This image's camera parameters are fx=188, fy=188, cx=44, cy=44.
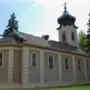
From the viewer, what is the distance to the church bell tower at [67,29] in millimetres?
31578

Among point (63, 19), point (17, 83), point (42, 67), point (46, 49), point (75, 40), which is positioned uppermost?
point (63, 19)

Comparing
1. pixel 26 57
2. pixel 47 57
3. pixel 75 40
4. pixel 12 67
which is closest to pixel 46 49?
pixel 47 57

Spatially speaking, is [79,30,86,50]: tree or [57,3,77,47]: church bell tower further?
[79,30,86,50]: tree

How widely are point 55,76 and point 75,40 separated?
37.6ft

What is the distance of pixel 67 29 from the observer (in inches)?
1240

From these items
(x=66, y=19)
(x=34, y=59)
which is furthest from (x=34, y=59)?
(x=66, y=19)

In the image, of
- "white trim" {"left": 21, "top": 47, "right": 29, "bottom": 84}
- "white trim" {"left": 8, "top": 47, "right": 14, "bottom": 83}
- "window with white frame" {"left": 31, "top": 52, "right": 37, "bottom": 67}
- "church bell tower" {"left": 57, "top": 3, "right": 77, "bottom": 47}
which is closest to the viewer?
"white trim" {"left": 8, "top": 47, "right": 14, "bottom": 83}

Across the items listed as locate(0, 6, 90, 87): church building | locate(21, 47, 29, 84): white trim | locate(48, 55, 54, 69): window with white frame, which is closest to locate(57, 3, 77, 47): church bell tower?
locate(0, 6, 90, 87): church building

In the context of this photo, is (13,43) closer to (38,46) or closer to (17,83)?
(38,46)

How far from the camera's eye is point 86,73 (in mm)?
28109

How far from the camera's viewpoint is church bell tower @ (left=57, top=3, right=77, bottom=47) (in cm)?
3158

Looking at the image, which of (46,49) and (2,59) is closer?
(2,59)

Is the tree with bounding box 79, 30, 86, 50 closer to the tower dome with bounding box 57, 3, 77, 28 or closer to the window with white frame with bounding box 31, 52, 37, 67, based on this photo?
the tower dome with bounding box 57, 3, 77, 28

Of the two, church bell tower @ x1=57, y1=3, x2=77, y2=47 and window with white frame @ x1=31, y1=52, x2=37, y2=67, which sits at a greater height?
church bell tower @ x1=57, y1=3, x2=77, y2=47
